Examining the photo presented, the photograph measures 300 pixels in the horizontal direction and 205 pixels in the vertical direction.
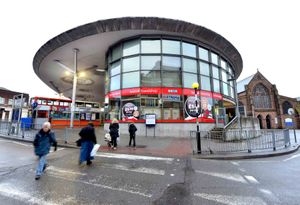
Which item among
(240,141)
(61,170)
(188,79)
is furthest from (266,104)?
(61,170)

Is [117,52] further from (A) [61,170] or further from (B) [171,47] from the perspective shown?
(A) [61,170]

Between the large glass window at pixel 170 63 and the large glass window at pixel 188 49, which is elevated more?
the large glass window at pixel 188 49

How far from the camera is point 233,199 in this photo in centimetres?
326

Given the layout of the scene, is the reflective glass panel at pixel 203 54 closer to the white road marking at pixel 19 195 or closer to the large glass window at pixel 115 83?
the large glass window at pixel 115 83

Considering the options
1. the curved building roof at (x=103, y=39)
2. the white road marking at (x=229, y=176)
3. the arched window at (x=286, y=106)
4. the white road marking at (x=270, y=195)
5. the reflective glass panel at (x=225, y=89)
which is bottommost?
the white road marking at (x=270, y=195)

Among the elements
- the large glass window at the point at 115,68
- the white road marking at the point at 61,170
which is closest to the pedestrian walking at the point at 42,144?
the white road marking at the point at 61,170

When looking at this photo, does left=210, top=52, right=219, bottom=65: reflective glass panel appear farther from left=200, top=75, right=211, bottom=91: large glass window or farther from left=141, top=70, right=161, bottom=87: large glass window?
left=141, top=70, right=161, bottom=87: large glass window

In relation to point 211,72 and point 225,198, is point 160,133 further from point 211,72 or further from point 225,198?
point 225,198

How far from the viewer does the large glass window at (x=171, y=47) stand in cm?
1539

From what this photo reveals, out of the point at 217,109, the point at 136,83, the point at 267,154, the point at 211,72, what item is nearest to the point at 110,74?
the point at 136,83

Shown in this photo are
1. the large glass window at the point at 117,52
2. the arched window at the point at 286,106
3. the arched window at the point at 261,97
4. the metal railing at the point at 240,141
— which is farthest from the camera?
the arched window at the point at 286,106

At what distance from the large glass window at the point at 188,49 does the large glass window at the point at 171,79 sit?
2.66 metres

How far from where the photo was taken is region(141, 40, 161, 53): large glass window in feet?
50.0

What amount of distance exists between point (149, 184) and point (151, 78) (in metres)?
11.7
